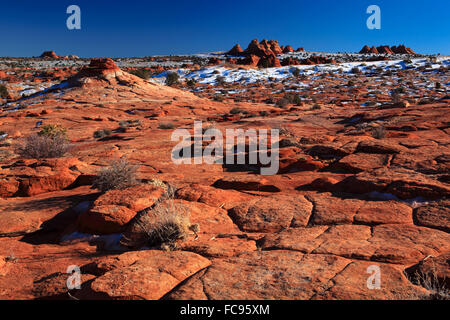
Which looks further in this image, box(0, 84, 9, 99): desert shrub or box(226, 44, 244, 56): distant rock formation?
box(226, 44, 244, 56): distant rock formation

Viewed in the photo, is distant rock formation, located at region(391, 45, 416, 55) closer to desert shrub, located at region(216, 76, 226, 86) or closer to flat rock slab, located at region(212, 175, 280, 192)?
desert shrub, located at region(216, 76, 226, 86)

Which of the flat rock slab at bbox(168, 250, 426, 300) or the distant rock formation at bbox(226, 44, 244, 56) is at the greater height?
the distant rock formation at bbox(226, 44, 244, 56)

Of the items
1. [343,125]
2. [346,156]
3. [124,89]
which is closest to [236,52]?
[124,89]

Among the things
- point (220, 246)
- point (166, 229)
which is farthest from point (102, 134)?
point (220, 246)

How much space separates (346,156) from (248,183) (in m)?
3.01


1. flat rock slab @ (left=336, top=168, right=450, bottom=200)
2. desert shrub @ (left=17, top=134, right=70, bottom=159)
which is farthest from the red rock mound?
flat rock slab @ (left=336, top=168, right=450, bottom=200)

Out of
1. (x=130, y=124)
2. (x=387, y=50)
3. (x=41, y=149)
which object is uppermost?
(x=387, y=50)

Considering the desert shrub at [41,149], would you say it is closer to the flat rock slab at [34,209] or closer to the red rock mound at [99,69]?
the flat rock slab at [34,209]

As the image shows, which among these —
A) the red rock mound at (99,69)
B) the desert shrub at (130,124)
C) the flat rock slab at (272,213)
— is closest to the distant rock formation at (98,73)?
the red rock mound at (99,69)

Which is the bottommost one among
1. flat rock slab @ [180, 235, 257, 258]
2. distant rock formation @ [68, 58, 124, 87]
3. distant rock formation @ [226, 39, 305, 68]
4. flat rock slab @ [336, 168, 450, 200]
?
flat rock slab @ [180, 235, 257, 258]

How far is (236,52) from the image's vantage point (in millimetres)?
91438

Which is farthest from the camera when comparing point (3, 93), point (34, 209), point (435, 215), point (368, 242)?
point (3, 93)

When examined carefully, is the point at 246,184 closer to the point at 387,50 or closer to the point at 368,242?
the point at 368,242

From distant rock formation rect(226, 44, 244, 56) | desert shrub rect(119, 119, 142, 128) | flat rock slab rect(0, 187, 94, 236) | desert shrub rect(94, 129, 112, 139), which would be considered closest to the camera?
flat rock slab rect(0, 187, 94, 236)
